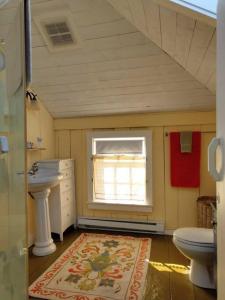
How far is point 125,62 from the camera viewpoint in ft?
7.57

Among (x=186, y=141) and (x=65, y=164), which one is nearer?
(x=186, y=141)

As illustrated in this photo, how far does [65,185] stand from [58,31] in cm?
192

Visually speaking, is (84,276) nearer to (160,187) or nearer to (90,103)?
(160,187)

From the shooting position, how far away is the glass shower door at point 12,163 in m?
1.18

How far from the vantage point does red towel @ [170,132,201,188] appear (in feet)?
9.86

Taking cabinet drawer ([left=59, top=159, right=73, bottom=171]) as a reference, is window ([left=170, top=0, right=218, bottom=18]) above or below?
above

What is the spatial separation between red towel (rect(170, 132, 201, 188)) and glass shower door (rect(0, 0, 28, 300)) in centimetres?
227

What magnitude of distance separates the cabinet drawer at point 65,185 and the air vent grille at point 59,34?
1.71m

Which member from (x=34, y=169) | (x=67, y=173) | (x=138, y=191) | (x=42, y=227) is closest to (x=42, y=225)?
(x=42, y=227)

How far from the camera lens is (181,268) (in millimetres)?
2307

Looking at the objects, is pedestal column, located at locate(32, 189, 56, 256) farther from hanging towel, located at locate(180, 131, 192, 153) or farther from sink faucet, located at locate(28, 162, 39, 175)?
hanging towel, located at locate(180, 131, 192, 153)

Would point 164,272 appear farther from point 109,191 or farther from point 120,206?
point 109,191

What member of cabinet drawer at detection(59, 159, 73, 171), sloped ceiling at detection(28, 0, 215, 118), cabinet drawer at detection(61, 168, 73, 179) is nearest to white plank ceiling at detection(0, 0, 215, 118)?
sloped ceiling at detection(28, 0, 215, 118)

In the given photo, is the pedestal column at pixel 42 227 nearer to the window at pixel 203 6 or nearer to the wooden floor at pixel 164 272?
the wooden floor at pixel 164 272
